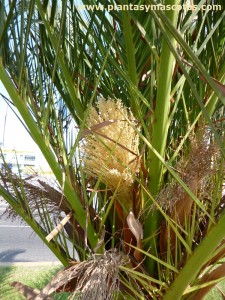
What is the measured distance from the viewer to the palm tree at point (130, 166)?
1.59 feet

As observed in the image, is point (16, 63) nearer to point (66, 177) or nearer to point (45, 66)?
point (45, 66)

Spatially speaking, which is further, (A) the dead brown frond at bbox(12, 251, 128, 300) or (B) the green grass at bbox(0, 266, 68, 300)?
(B) the green grass at bbox(0, 266, 68, 300)

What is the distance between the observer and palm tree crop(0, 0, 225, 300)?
484mm

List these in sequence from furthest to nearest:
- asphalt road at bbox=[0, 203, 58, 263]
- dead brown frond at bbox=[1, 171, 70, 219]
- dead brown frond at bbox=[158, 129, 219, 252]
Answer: asphalt road at bbox=[0, 203, 58, 263] < dead brown frond at bbox=[1, 171, 70, 219] < dead brown frond at bbox=[158, 129, 219, 252]

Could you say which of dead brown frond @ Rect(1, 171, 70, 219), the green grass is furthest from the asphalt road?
dead brown frond @ Rect(1, 171, 70, 219)

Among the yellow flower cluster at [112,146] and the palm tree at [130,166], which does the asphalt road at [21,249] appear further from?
the yellow flower cluster at [112,146]

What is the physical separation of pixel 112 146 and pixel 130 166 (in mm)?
42

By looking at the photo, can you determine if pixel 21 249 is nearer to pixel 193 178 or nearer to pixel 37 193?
pixel 37 193

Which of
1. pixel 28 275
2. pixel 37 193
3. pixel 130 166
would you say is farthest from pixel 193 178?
pixel 28 275

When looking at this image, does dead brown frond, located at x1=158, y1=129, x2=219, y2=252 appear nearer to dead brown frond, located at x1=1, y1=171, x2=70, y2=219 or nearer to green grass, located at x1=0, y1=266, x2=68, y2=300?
dead brown frond, located at x1=1, y1=171, x2=70, y2=219

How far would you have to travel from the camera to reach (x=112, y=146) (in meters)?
0.49

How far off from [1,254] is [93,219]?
8.44ft

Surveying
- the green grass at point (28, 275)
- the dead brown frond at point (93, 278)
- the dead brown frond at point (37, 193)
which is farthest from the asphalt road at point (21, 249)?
the dead brown frond at point (93, 278)

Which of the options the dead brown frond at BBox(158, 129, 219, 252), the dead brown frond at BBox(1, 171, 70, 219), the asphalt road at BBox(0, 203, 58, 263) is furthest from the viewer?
the asphalt road at BBox(0, 203, 58, 263)
